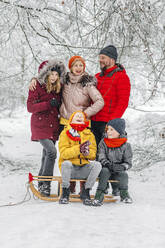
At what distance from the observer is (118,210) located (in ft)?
11.5

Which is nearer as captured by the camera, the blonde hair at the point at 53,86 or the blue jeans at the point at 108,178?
the blue jeans at the point at 108,178

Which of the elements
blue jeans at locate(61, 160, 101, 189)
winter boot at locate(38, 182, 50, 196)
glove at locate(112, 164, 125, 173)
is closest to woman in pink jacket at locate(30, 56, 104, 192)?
winter boot at locate(38, 182, 50, 196)

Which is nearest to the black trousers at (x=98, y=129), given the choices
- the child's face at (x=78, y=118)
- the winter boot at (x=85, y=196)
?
the child's face at (x=78, y=118)

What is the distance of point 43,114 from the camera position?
4254 mm

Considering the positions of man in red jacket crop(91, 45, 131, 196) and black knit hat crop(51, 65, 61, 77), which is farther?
black knit hat crop(51, 65, 61, 77)

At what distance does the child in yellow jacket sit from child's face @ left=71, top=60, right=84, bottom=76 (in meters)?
0.56

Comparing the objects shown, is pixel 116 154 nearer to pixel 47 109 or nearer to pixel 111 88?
pixel 111 88

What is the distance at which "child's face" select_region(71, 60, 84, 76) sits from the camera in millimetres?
4062

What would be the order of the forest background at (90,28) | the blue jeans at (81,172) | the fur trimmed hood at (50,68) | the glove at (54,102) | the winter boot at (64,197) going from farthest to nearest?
the forest background at (90,28) → the fur trimmed hood at (50,68) → the glove at (54,102) → the blue jeans at (81,172) → the winter boot at (64,197)

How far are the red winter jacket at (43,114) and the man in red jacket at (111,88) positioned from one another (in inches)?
21.6

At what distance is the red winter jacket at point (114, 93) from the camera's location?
4.02 metres

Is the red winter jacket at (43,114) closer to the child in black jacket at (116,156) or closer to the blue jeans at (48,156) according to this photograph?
the blue jeans at (48,156)

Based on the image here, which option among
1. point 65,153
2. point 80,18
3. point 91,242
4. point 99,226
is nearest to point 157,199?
point 65,153

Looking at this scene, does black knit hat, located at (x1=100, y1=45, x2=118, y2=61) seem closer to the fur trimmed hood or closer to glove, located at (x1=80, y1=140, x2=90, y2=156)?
the fur trimmed hood
